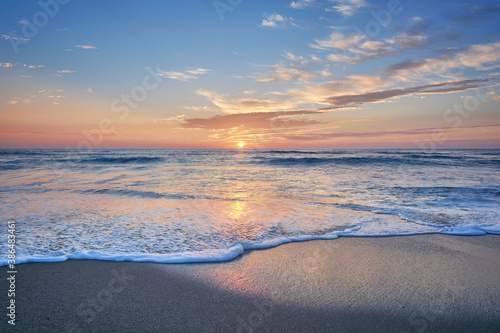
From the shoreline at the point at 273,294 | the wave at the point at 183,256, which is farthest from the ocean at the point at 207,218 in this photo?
the shoreline at the point at 273,294

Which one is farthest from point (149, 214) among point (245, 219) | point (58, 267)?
point (58, 267)

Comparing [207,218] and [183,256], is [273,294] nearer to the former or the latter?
[183,256]

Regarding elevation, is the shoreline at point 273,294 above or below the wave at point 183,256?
below

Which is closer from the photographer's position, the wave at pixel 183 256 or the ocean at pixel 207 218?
the wave at pixel 183 256

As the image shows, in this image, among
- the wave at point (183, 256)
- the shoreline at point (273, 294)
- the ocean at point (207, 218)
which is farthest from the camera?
the ocean at point (207, 218)

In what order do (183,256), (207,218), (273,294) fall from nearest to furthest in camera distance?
(273,294) < (183,256) < (207,218)

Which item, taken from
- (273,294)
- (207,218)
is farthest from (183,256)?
(207,218)

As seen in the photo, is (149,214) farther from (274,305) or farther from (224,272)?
(274,305)

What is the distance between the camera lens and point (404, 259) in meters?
4.33

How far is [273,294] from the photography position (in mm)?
3262

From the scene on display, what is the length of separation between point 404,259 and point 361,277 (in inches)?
45.4

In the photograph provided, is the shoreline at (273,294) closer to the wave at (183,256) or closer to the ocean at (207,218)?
the wave at (183,256)

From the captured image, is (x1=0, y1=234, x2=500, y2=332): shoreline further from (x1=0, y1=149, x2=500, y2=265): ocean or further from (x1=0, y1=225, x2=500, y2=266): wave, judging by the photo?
(x1=0, y1=149, x2=500, y2=265): ocean

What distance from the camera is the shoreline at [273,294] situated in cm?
272
